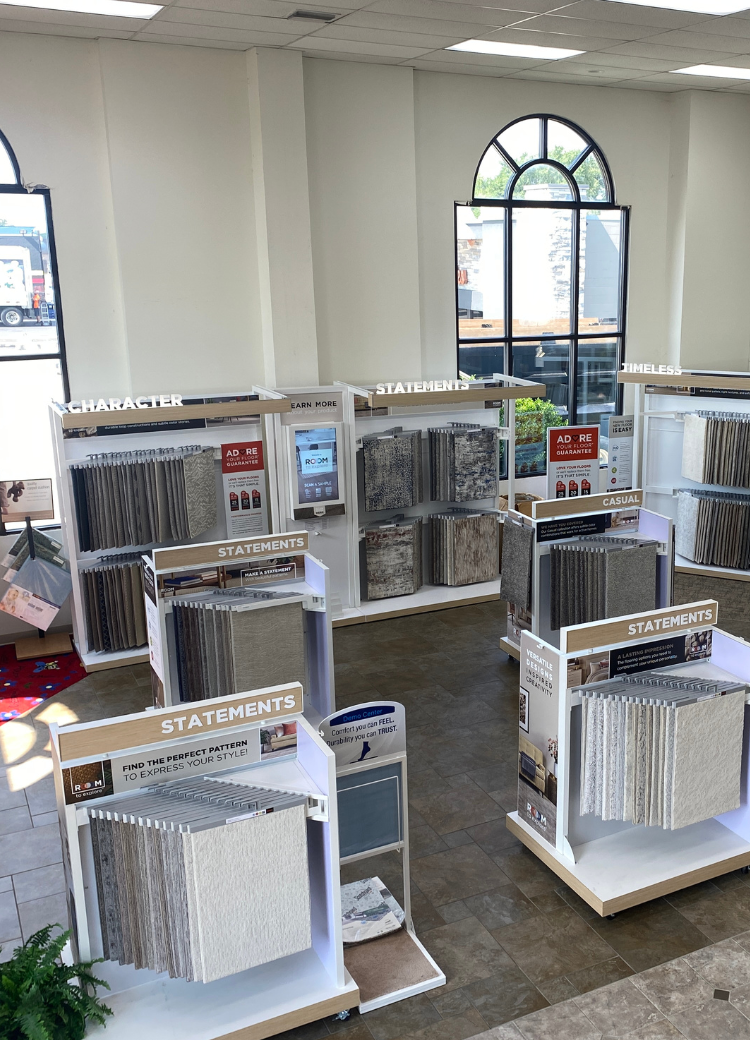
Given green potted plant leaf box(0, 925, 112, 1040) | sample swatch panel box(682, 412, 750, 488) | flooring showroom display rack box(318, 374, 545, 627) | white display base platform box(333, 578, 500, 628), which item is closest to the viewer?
green potted plant leaf box(0, 925, 112, 1040)

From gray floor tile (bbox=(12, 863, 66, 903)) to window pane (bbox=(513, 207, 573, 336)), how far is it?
22.7ft

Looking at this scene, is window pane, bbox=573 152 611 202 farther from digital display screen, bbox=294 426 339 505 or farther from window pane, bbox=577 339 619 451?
digital display screen, bbox=294 426 339 505

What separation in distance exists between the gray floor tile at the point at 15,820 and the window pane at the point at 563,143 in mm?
7787

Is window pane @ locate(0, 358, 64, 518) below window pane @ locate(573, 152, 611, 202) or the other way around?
Result: below

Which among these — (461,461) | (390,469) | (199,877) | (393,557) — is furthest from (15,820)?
(461,461)

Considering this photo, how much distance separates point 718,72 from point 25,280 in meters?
6.73

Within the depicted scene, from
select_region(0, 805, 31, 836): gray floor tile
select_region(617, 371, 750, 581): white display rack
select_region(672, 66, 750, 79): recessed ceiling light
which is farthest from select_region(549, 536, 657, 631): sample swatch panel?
select_region(672, 66, 750, 79): recessed ceiling light

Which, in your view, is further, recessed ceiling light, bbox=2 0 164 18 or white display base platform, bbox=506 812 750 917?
recessed ceiling light, bbox=2 0 164 18

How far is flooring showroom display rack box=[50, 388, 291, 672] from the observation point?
664cm

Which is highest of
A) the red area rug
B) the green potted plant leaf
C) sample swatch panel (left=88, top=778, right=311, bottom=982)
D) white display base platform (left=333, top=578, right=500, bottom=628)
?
sample swatch panel (left=88, top=778, right=311, bottom=982)

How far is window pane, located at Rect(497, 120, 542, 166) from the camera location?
895cm

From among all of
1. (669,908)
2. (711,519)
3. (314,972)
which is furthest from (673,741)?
(711,519)

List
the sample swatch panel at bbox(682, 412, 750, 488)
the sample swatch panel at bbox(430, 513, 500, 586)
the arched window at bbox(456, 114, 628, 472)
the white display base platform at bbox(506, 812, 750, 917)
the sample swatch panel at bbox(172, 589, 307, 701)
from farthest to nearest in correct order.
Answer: the arched window at bbox(456, 114, 628, 472) → the sample swatch panel at bbox(682, 412, 750, 488) → the sample swatch panel at bbox(430, 513, 500, 586) → the sample swatch panel at bbox(172, 589, 307, 701) → the white display base platform at bbox(506, 812, 750, 917)

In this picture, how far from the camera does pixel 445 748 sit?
214 inches
